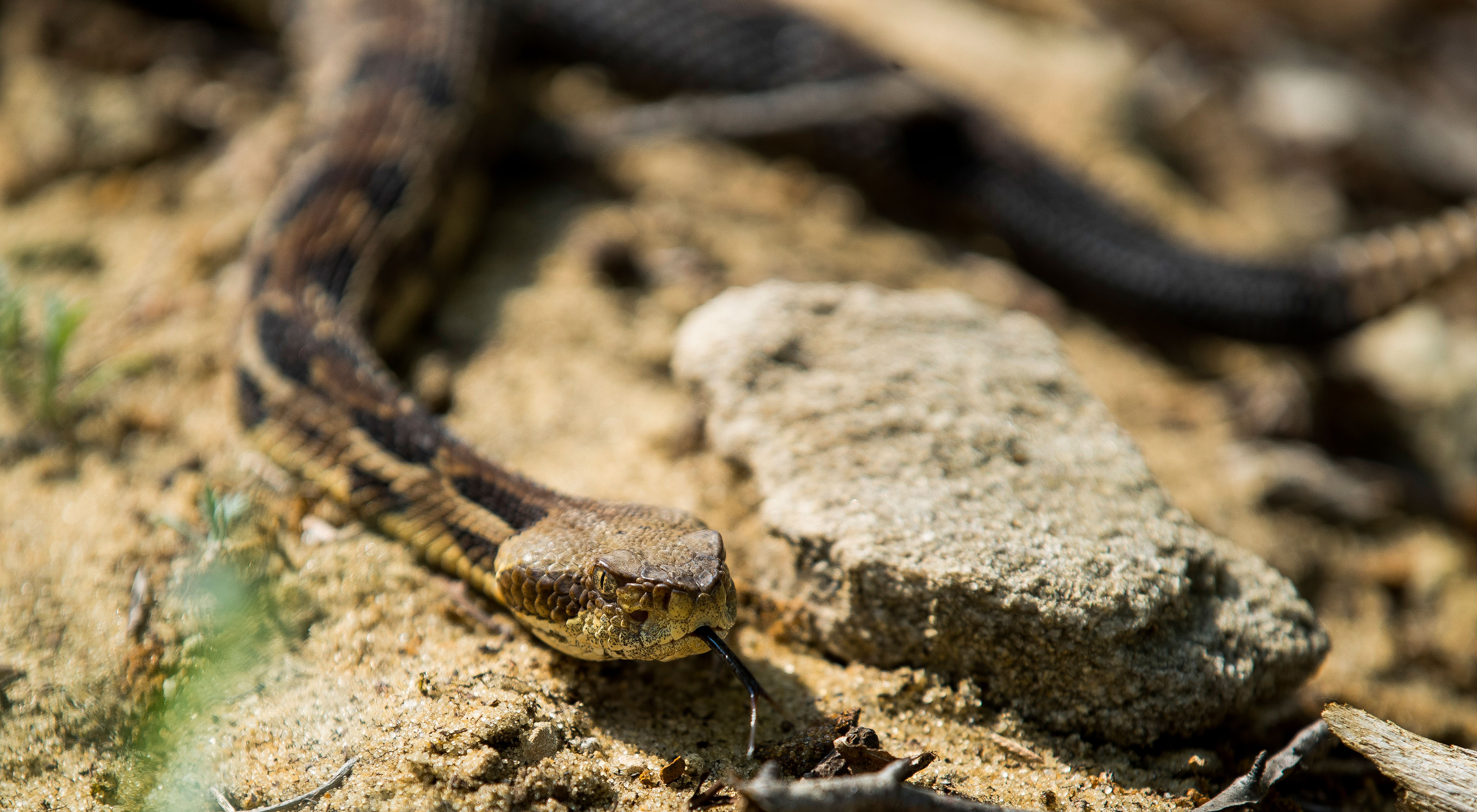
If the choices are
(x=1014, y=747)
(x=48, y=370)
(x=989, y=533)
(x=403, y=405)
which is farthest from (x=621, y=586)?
(x=48, y=370)

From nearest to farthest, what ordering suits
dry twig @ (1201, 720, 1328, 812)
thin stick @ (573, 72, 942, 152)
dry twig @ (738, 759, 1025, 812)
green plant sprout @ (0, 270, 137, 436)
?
1. dry twig @ (738, 759, 1025, 812)
2. dry twig @ (1201, 720, 1328, 812)
3. green plant sprout @ (0, 270, 137, 436)
4. thin stick @ (573, 72, 942, 152)

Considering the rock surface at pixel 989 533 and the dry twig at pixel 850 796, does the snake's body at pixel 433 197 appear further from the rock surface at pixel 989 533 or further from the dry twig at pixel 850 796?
the dry twig at pixel 850 796

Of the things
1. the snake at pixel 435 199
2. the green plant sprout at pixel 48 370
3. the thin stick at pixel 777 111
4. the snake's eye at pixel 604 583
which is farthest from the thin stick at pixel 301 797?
the thin stick at pixel 777 111

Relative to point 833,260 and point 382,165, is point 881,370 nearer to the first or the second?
point 833,260

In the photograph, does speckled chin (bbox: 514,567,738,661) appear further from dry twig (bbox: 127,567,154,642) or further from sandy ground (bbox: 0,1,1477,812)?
dry twig (bbox: 127,567,154,642)

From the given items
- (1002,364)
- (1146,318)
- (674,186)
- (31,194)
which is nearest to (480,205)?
(674,186)

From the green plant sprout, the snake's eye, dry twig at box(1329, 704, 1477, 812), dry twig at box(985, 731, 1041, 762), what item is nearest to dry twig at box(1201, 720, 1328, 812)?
dry twig at box(1329, 704, 1477, 812)
